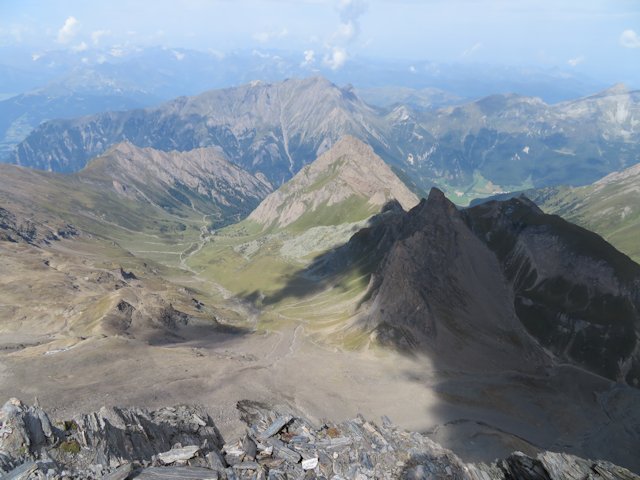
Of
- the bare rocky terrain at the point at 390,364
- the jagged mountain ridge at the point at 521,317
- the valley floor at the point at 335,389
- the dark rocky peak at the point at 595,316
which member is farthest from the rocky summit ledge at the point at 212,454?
the dark rocky peak at the point at 595,316

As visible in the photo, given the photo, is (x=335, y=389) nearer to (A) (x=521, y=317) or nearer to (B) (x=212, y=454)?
(B) (x=212, y=454)

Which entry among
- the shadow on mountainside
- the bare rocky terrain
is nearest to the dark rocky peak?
the shadow on mountainside

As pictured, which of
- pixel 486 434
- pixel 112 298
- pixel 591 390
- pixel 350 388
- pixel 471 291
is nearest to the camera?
pixel 486 434

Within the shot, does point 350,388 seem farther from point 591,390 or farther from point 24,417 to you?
point 24,417

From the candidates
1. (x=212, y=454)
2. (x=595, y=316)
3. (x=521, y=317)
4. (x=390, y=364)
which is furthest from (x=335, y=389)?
(x=595, y=316)

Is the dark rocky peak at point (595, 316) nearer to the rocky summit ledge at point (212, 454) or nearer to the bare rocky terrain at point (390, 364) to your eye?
the bare rocky terrain at point (390, 364)

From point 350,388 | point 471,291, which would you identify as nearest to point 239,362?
point 350,388

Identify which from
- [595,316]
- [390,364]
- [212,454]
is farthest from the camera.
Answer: [595,316]

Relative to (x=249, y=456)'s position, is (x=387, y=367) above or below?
below
